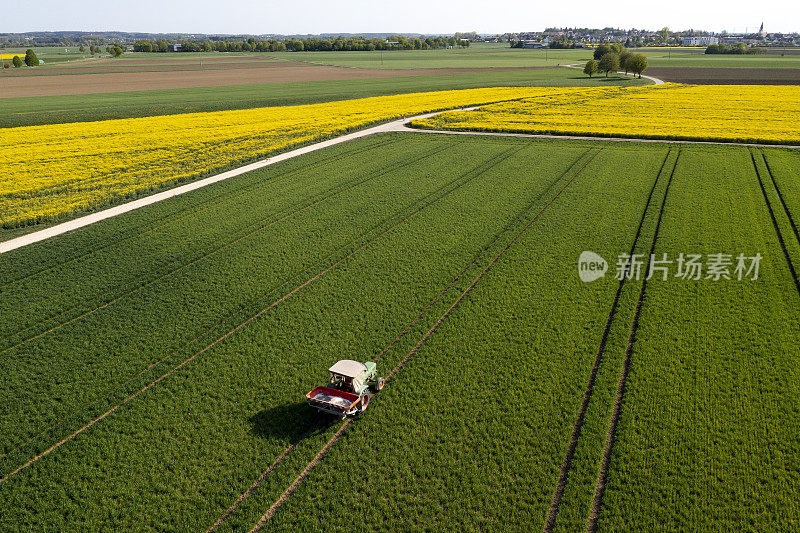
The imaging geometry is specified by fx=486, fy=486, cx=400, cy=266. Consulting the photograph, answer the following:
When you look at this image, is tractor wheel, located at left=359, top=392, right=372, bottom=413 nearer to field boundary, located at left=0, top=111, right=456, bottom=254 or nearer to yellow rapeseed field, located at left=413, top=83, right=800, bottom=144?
field boundary, located at left=0, top=111, right=456, bottom=254

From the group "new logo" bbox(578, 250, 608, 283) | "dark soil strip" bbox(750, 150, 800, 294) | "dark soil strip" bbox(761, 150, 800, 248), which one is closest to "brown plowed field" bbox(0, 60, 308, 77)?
"new logo" bbox(578, 250, 608, 283)

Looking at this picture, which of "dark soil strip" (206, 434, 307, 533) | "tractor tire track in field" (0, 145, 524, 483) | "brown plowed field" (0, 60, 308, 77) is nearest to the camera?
"dark soil strip" (206, 434, 307, 533)

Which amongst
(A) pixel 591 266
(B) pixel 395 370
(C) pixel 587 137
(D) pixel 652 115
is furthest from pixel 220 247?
(D) pixel 652 115

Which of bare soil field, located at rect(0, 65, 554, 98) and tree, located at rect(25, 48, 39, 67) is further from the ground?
tree, located at rect(25, 48, 39, 67)

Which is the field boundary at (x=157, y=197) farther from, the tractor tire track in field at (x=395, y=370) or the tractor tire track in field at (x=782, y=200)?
the tractor tire track in field at (x=782, y=200)

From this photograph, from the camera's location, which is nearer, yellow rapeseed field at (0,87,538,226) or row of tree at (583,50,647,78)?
yellow rapeseed field at (0,87,538,226)

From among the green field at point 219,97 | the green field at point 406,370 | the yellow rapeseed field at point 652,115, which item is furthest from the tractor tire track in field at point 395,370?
the green field at point 219,97

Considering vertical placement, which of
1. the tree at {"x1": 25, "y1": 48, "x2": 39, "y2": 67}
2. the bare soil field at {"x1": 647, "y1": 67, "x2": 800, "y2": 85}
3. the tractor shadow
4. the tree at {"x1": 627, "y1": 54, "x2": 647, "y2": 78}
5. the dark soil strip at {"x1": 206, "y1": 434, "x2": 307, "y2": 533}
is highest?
the tree at {"x1": 25, "y1": 48, "x2": 39, "y2": 67}

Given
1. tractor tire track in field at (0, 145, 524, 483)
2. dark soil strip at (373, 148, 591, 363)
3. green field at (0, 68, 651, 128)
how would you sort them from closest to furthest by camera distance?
tractor tire track in field at (0, 145, 524, 483) < dark soil strip at (373, 148, 591, 363) < green field at (0, 68, 651, 128)
